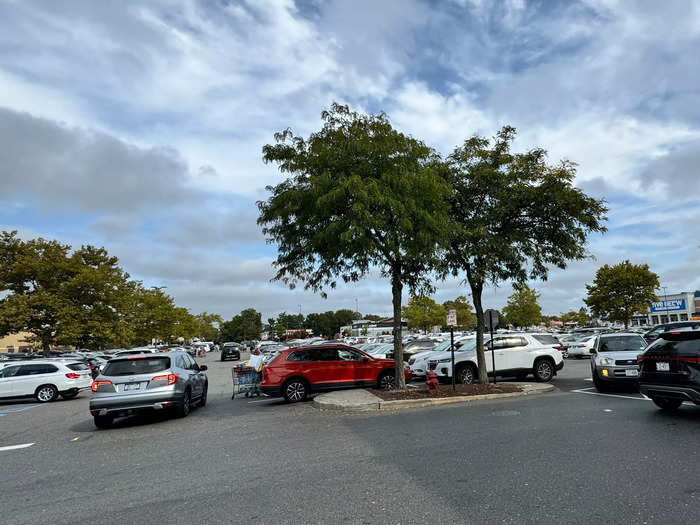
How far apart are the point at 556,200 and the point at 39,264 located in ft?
112

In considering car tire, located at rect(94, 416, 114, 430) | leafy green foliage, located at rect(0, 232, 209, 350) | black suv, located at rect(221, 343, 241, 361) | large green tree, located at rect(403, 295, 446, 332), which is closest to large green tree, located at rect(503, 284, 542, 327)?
large green tree, located at rect(403, 295, 446, 332)

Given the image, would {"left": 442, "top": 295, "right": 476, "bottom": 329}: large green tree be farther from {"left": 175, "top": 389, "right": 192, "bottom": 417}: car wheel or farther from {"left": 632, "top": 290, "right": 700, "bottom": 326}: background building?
{"left": 175, "top": 389, "right": 192, "bottom": 417}: car wheel

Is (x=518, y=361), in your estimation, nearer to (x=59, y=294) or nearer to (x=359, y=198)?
(x=359, y=198)

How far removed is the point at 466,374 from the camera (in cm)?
1559

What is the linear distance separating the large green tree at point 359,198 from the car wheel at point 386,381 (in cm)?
141

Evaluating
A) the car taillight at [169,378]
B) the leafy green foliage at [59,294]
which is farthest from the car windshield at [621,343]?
the leafy green foliage at [59,294]

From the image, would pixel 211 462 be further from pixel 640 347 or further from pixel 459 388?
pixel 640 347

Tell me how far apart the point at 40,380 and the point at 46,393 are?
536 millimetres

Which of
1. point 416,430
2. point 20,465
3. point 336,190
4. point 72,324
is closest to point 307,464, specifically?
point 416,430

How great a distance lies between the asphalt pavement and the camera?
4582 millimetres

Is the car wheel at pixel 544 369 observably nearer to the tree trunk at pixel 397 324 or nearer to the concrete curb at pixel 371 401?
the concrete curb at pixel 371 401

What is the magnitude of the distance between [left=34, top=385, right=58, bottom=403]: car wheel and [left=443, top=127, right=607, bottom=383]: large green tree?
1441 cm

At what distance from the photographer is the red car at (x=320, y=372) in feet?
43.3

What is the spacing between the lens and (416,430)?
8391 millimetres
